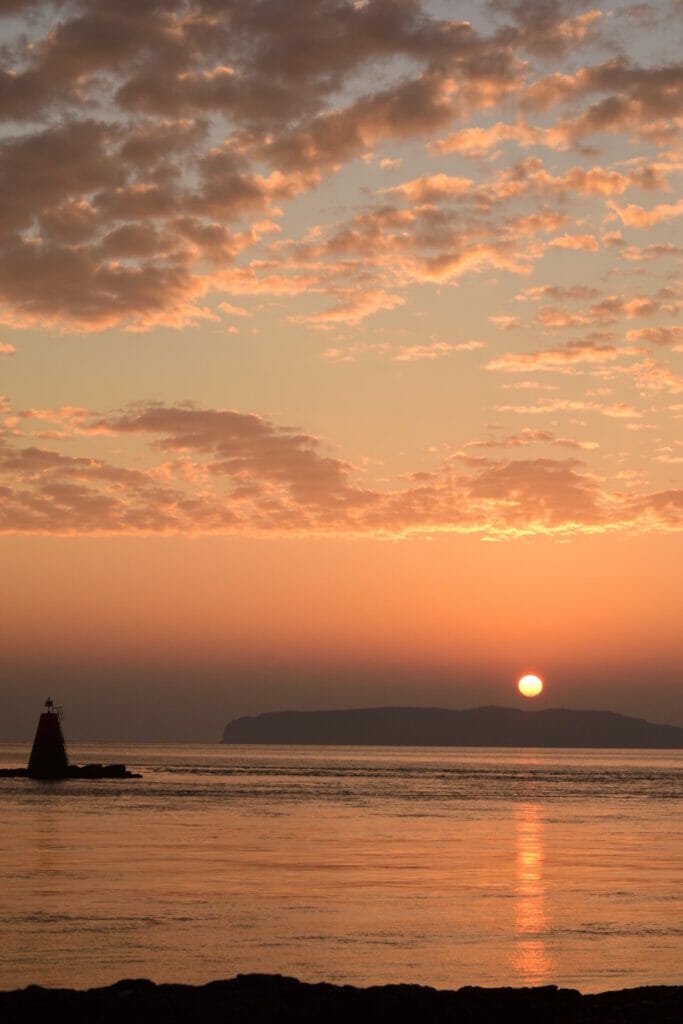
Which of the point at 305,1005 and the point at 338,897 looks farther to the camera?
the point at 338,897

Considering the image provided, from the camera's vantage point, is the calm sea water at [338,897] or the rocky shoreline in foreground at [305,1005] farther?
the calm sea water at [338,897]

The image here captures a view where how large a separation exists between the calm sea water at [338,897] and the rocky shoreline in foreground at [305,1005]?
4.36 meters

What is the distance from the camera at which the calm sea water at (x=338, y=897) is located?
28094 millimetres

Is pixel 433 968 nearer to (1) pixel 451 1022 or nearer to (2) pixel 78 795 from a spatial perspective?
(1) pixel 451 1022

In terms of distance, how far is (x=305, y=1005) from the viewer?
66.8ft

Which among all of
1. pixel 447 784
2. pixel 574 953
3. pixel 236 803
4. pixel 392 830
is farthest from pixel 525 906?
pixel 447 784

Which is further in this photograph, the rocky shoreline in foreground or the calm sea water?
the calm sea water

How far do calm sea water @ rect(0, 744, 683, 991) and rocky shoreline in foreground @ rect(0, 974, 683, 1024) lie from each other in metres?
4.36

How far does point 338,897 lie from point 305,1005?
18798mm

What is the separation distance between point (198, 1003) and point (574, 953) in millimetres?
12355

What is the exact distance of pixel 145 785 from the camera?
125m

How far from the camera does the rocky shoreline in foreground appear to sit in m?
19.5

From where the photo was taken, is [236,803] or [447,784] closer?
[236,803]

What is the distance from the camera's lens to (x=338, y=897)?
1528 inches
